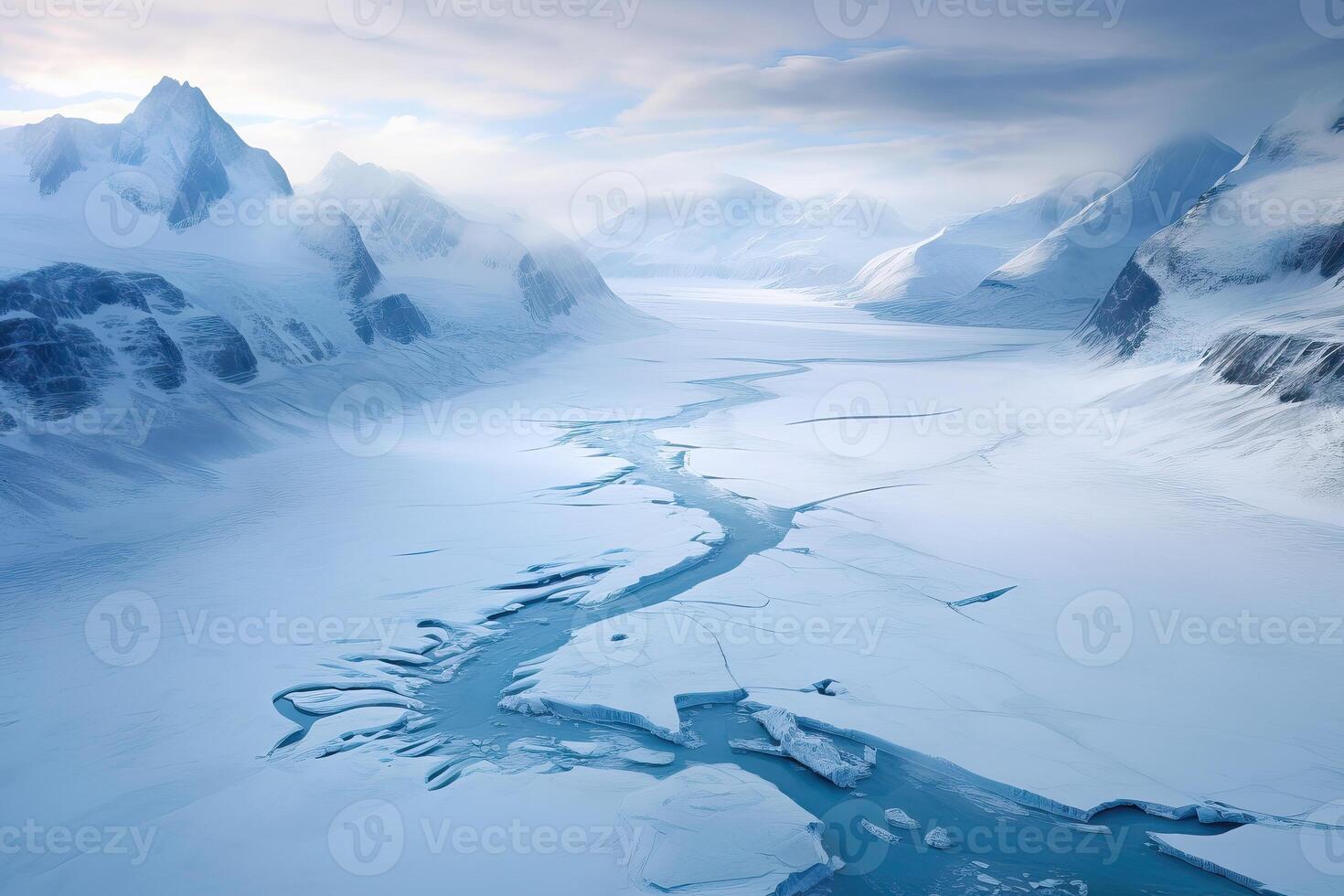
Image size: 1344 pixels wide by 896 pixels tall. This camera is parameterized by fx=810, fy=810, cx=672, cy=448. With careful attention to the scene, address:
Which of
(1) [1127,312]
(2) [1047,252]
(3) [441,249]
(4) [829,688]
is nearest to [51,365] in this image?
(4) [829,688]

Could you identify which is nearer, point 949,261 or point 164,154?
point 164,154

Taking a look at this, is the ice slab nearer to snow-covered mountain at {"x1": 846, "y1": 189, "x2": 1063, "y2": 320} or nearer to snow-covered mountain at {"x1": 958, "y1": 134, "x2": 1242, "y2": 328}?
snow-covered mountain at {"x1": 958, "y1": 134, "x2": 1242, "y2": 328}

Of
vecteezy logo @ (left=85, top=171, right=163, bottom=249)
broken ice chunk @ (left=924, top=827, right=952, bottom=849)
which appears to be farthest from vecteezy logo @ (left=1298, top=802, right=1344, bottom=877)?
vecteezy logo @ (left=85, top=171, right=163, bottom=249)

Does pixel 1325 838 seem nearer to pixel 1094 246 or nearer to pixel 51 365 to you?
pixel 51 365

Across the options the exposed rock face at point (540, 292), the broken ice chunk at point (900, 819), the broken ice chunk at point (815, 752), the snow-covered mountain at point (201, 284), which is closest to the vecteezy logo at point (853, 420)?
the broken ice chunk at point (815, 752)

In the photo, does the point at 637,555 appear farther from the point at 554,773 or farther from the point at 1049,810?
the point at 1049,810

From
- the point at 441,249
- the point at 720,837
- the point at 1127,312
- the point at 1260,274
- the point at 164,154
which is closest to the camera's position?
the point at 720,837

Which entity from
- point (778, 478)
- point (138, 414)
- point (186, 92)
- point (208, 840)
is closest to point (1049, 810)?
point (208, 840)
